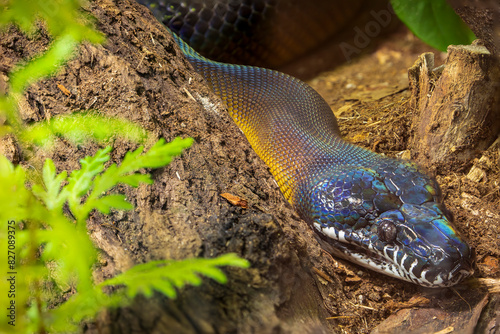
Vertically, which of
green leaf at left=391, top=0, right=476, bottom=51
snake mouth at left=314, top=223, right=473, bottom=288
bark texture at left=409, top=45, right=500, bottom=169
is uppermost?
green leaf at left=391, top=0, right=476, bottom=51

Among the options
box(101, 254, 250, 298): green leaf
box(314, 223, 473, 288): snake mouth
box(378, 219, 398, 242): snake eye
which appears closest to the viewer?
box(101, 254, 250, 298): green leaf

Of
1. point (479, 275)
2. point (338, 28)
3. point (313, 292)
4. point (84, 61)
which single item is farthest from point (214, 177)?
point (338, 28)

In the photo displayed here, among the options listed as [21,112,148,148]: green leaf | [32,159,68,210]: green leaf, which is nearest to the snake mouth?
[21,112,148,148]: green leaf

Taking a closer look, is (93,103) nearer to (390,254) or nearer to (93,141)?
(93,141)

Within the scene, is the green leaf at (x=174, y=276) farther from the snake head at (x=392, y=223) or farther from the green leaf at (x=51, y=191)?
the snake head at (x=392, y=223)

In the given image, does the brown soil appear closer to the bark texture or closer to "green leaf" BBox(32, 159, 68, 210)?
the bark texture

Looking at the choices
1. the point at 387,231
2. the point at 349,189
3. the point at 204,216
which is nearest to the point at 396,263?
the point at 387,231

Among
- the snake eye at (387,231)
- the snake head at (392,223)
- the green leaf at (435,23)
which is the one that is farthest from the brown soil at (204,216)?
the green leaf at (435,23)

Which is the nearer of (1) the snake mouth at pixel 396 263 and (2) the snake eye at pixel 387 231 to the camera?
(1) the snake mouth at pixel 396 263
